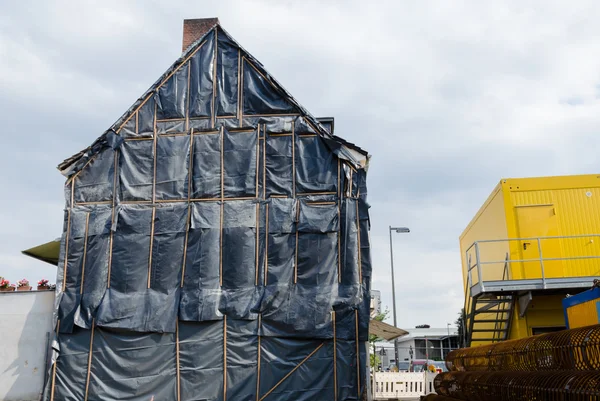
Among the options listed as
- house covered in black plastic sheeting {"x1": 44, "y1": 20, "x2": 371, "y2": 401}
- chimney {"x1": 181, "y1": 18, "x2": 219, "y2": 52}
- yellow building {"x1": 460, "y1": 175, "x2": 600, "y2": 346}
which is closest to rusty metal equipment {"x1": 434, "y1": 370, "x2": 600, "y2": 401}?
yellow building {"x1": 460, "y1": 175, "x2": 600, "y2": 346}

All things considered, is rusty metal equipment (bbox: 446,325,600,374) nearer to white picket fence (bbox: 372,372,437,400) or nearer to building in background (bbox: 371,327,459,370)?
white picket fence (bbox: 372,372,437,400)

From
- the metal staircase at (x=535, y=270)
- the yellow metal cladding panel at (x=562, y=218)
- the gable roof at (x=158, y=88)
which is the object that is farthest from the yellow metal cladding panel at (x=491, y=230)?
the gable roof at (x=158, y=88)

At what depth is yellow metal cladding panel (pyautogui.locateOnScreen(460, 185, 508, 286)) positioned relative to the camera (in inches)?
582

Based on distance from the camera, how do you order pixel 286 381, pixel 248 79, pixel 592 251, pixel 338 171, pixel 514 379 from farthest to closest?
pixel 248 79 → pixel 338 171 → pixel 286 381 → pixel 592 251 → pixel 514 379

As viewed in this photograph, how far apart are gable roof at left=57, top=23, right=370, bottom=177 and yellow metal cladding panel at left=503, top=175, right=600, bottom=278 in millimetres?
4669

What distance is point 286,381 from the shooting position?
15367 millimetres

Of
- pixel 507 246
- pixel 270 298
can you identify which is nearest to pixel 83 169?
pixel 270 298

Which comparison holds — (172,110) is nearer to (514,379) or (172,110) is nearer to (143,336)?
(143,336)

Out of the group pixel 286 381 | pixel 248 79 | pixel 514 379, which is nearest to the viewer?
pixel 514 379

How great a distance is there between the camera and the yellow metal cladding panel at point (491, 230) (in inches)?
582

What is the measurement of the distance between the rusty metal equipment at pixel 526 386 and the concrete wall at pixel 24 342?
37.8ft

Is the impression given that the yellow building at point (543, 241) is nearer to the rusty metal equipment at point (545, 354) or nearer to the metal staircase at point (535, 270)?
the metal staircase at point (535, 270)

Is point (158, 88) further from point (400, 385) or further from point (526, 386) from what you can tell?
point (526, 386)

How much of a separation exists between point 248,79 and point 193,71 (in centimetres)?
184
